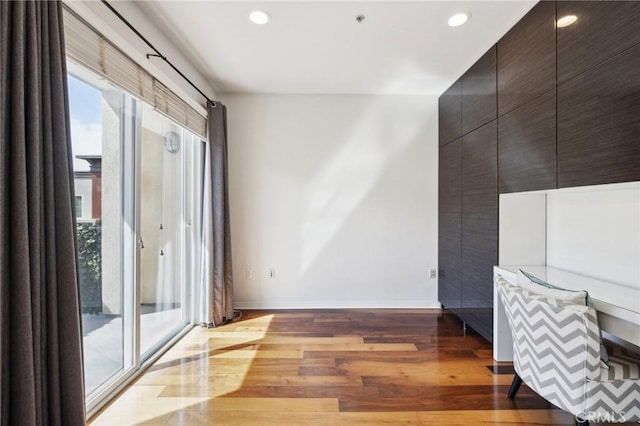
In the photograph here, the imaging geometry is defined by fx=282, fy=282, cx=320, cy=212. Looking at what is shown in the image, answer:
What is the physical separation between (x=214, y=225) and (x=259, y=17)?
6.17 feet

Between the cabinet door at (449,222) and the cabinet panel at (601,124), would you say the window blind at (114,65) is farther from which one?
the cabinet door at (449,222)

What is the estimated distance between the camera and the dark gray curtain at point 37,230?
99 centimetres

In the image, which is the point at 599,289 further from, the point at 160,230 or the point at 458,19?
the point at 160,230

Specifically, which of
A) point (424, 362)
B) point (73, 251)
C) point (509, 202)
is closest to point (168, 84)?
point (73, 251)

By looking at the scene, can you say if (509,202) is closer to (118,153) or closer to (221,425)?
(221,425)

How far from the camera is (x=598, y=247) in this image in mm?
1740

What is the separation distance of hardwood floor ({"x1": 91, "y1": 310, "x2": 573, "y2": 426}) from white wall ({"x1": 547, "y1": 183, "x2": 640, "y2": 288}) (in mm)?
900

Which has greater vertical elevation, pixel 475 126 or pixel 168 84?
pixel 168 84

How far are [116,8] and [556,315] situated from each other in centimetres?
283

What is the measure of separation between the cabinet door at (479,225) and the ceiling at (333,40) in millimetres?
731

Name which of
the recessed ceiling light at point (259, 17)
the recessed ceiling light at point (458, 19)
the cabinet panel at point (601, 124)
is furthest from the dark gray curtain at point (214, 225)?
the cabinet panel at point (601, 124)

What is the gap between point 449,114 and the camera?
9.95ft

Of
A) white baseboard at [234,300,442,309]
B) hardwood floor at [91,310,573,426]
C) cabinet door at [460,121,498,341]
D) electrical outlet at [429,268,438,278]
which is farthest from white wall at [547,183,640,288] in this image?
white baseboard at [234,300,442,309]

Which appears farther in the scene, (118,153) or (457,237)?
(457,237)
